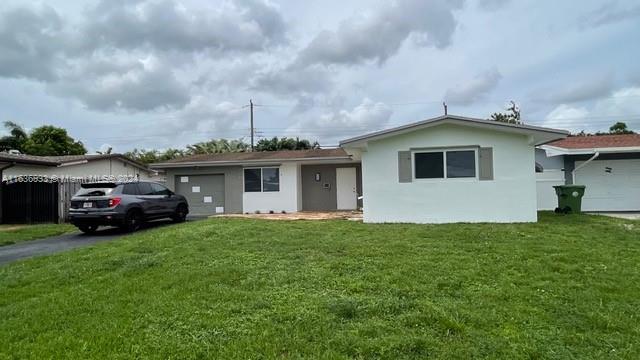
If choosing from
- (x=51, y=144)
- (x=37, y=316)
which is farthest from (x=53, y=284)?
(x=51, y=144)

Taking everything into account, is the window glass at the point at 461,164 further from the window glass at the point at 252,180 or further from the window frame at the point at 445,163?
the window glass at the point at 252,180

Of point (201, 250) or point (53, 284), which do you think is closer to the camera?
point (53, 284)

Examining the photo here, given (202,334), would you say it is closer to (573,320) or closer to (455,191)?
(573,320)

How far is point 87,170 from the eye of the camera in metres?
23.4

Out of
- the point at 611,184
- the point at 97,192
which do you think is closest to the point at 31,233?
the point at 97,192

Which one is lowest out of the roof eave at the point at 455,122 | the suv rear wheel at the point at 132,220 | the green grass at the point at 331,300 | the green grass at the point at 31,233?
the green grass at the point at 331,300

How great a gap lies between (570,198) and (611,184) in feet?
10.2

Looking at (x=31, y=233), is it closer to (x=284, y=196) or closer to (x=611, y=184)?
(x=284, y=196)

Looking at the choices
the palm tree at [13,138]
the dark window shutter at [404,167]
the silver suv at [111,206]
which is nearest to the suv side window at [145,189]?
the silver suv at [111,206]

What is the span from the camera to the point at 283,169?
1977 cm

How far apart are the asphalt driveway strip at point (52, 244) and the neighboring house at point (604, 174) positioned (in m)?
15.8

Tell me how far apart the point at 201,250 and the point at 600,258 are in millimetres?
6919

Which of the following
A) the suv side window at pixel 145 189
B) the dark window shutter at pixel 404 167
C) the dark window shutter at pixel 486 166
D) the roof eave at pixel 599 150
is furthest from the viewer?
the roof eave at pixel 599 150

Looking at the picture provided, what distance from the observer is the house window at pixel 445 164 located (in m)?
13.2
